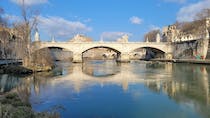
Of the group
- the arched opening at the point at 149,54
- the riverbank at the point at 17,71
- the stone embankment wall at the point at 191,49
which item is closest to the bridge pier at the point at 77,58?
the arched opening at the point at 149,54

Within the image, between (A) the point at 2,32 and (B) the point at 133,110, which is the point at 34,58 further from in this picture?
(B) the point at 133,110

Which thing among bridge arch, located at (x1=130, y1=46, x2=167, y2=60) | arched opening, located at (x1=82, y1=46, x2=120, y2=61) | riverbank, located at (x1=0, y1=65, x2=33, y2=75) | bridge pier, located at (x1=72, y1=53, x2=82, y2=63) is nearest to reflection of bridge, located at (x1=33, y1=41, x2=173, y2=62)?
bridge pier, located at (x1=72, y1=53, x2=82, y2=63)

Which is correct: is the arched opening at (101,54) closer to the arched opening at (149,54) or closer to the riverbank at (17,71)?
the arched opening at (149,54)

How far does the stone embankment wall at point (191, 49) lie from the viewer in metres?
46.0

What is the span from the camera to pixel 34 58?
A: 29938 mm

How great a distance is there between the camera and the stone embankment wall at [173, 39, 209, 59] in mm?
46000

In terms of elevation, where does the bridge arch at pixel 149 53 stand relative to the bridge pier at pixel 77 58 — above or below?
above

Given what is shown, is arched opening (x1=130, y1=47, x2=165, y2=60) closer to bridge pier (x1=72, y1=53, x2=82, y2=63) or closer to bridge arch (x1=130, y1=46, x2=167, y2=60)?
bridge arch (x1=130, y1=46, x2=167, y2=60)

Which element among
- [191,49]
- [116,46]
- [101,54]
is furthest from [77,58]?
[101,54]

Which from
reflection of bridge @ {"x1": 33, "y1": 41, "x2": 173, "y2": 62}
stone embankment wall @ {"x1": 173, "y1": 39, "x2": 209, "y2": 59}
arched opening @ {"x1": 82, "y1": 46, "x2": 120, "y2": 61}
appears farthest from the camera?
arched opening @ {"x1": 82, "y1": 46, "x2": 120, "y2": 61}

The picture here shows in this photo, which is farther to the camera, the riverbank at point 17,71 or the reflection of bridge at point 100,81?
the riverbank at point 17,71

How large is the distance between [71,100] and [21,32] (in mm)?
20747

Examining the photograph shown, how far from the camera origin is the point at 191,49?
51.2m

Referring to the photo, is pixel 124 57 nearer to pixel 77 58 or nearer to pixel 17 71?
pixel 77 58
